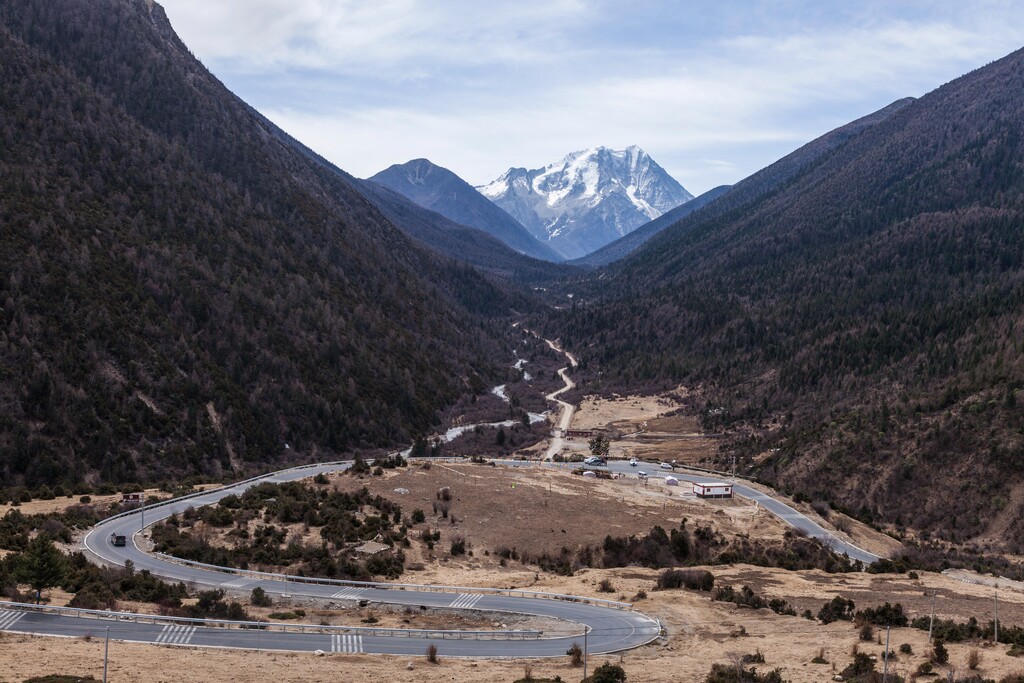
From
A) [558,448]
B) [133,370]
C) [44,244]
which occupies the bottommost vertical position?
[558,448]

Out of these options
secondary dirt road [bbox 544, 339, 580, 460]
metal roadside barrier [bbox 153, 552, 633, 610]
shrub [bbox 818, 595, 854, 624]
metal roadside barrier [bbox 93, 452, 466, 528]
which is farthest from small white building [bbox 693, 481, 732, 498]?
secondary dirt road [bbox 544, 339, 580, 460]

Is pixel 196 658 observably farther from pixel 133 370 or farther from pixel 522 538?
pixel 133 370

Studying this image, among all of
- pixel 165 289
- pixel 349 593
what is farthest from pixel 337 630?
pixel 165 289

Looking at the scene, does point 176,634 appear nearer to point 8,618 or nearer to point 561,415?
point 8,618

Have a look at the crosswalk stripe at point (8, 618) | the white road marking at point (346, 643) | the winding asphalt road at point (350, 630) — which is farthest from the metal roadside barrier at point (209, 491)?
the white road marking at point (346, 643)

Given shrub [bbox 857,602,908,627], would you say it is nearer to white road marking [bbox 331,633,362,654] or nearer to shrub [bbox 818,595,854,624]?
shrub [bbox 818,595,854,624]

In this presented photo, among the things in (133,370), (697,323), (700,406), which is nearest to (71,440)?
(133,370)
